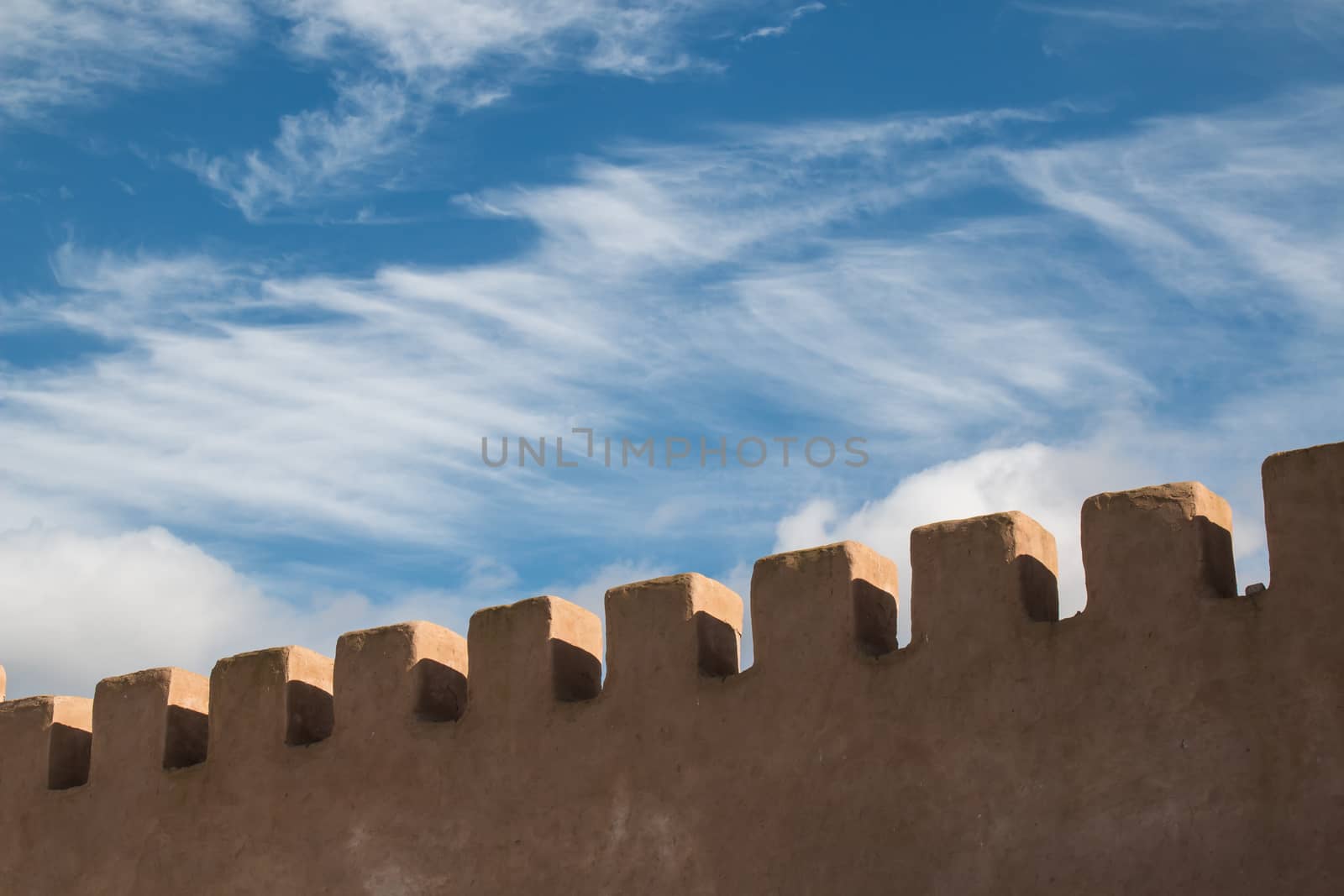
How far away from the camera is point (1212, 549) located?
586cm

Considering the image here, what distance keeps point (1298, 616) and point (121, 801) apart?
5068 millimetres

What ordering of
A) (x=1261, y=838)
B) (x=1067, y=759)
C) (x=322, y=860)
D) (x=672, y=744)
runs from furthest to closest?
(x=322, y=860) → (x=672, y=744) → (x=1067, y=759) → (x=1261, y=838)

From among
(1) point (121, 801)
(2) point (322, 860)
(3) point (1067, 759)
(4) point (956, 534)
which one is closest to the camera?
(3) point (1067, 759)

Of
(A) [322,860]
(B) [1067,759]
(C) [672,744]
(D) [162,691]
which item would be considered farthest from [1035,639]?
(D) [162,691]

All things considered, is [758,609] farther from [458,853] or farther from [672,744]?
[458,853]

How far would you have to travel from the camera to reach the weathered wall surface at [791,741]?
18.3 feet

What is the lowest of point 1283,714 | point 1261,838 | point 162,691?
point 1261,838

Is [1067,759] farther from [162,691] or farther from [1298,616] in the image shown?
[162,691]

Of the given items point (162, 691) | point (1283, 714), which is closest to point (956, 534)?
point (1283, 714)

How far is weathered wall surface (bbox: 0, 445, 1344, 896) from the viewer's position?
5.57m

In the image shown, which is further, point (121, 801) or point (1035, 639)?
point (121, 801)

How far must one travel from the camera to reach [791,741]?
21.0 ft

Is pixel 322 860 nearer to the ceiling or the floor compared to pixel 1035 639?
nearer to the floor

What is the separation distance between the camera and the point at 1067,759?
5805mm
